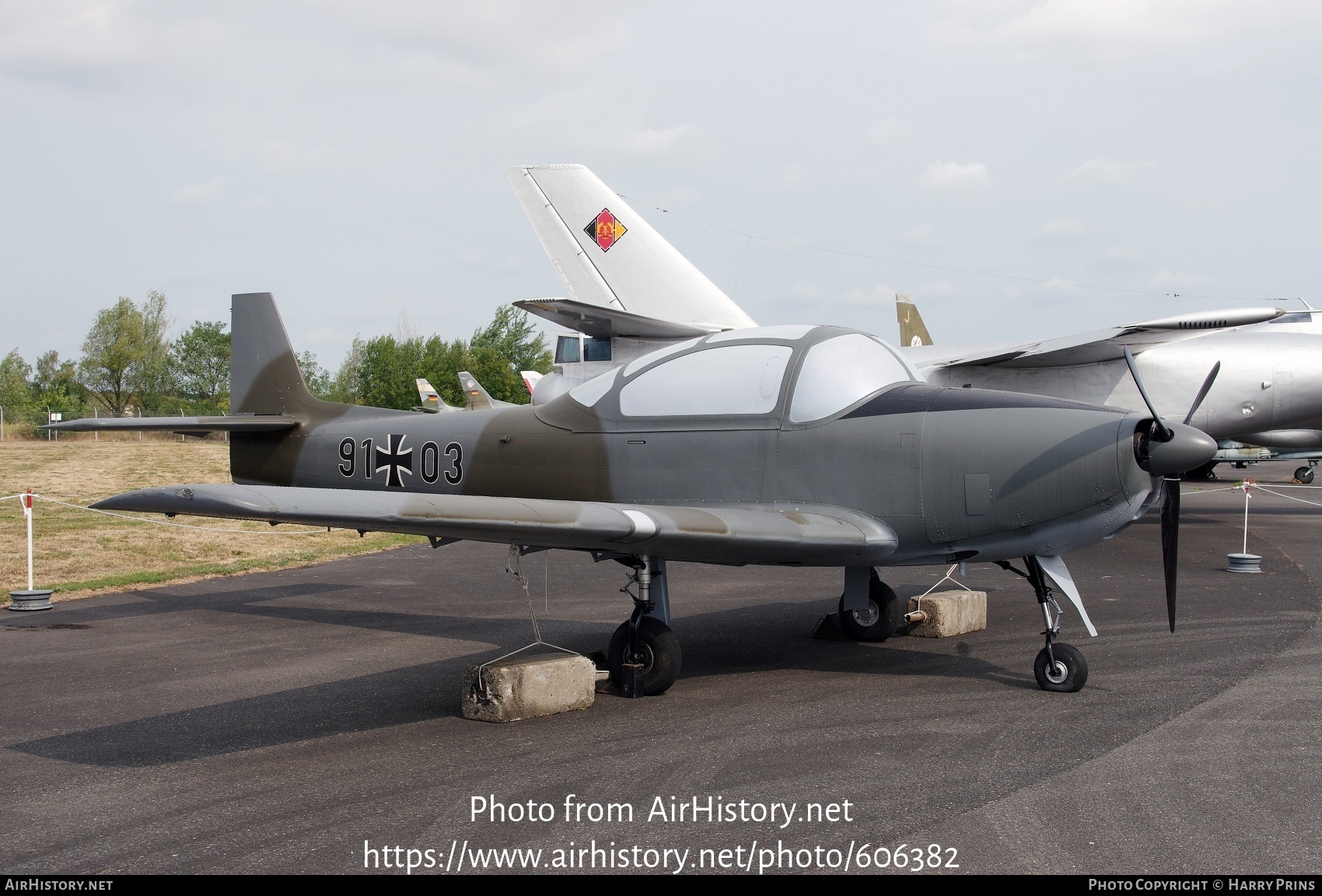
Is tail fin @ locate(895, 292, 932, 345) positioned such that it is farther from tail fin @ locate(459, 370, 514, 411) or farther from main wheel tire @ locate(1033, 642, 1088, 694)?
main wheel tire @ locate(1033, 642, 1088, 694)

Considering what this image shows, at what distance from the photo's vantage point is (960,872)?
383 centimetres

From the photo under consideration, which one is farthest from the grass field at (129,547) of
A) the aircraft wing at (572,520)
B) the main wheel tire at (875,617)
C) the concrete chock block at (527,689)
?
the main wheel tire at (875,617)

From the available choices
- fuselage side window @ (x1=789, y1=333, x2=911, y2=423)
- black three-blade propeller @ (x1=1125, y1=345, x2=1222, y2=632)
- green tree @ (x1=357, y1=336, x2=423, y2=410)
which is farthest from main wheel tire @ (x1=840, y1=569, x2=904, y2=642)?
green tree @ (x1=357, y1=336, x2=423, y2=410)

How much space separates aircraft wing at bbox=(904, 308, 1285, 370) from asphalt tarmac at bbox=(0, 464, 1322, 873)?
4983mm

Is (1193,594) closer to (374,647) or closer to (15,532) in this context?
(374,647)

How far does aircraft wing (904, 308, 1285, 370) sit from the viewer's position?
1416cm

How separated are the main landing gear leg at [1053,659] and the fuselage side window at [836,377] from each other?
4.84 feet

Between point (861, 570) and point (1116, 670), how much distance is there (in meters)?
1.89

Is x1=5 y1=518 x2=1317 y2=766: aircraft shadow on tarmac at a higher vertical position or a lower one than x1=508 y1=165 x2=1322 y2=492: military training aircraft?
lower

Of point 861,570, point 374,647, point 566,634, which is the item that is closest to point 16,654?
point 374,647

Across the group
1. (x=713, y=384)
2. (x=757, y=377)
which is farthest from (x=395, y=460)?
(x=757, y=377)

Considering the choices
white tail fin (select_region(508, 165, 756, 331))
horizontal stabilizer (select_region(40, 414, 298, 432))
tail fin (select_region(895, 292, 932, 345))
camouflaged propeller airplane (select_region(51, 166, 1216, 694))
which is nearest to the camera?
camouflaged propeller airplane (select_region(51, 166, 1216, 694))

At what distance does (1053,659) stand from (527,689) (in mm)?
3346
